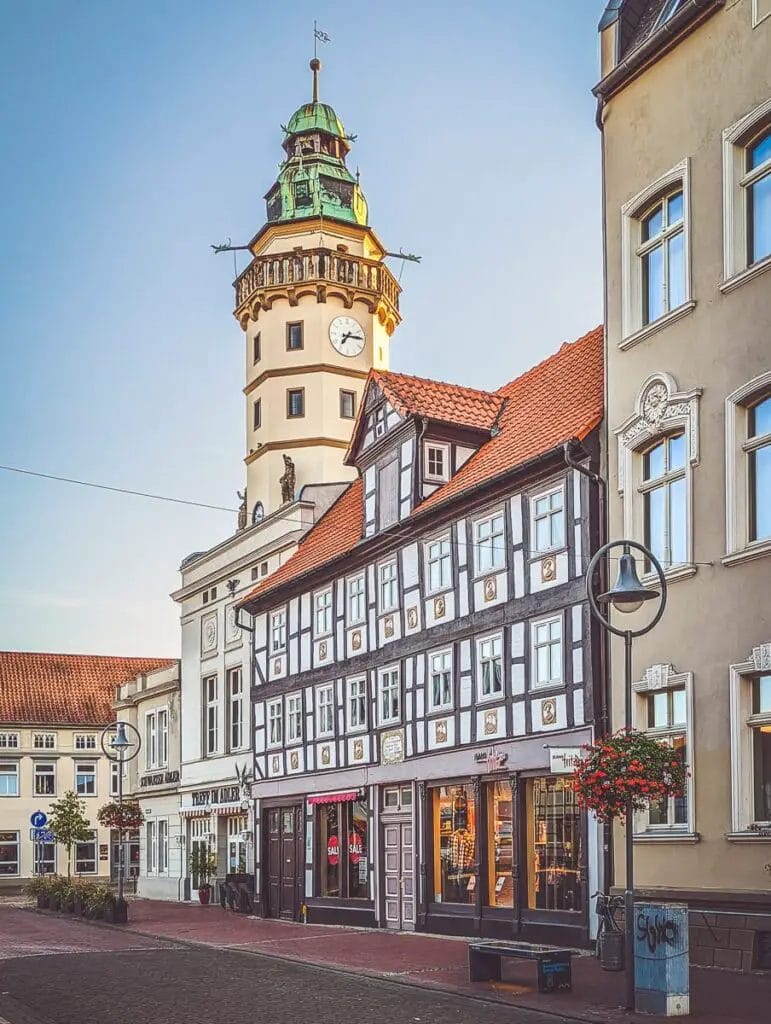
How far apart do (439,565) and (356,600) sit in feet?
16.2

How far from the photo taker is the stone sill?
2145cm

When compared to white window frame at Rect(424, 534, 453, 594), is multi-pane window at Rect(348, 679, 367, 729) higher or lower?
lower

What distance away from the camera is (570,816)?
25000 millimetres

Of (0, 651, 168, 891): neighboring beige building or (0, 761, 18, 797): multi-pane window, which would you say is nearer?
(0, 651, 168, 891): neighboring beige building

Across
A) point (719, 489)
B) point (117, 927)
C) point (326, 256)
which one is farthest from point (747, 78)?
point (326, 256)

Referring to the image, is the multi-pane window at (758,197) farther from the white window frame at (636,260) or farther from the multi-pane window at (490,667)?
the multi-pane window at (490,667)

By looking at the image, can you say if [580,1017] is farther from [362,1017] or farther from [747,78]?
[747,78]

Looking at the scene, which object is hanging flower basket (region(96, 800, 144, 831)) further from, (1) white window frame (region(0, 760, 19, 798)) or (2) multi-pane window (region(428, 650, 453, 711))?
(1) white window frame (region(0, 760, 19, 798))

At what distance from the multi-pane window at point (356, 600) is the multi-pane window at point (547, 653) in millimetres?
8519

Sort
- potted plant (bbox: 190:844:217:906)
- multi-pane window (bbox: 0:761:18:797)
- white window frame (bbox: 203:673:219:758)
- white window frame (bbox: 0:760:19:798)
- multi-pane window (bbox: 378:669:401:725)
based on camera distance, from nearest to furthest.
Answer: multi-pane window (bbox: 378:669:401:725), potted plant (bbox: 190:844:217:906), white window frame (bbox: 203:673:219:758), multi-pane window (bbox: 0:761:18:797), white window frame (bbox: 0:760:19:798)

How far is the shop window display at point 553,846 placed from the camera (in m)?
24.7

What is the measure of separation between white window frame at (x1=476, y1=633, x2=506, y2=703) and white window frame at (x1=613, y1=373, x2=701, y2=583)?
5.68m

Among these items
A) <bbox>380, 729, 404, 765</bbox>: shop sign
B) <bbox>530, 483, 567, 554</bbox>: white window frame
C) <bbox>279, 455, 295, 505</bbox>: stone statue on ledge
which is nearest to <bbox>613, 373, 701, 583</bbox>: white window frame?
<bbox>530, 483, 567, 554</bbox>: white window frame

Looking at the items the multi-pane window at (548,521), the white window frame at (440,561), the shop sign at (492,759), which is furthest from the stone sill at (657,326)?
the shop sign at (492,759)
